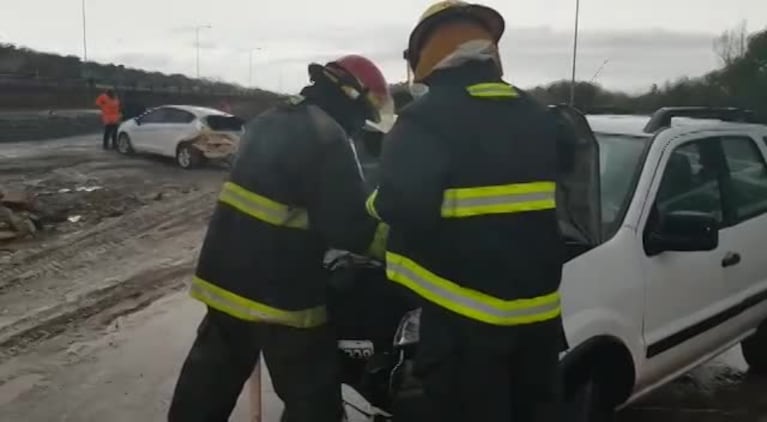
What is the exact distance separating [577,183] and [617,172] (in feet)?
3.23

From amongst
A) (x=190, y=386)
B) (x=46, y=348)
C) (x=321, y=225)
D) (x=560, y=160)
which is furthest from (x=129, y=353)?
(x=560, y=160)

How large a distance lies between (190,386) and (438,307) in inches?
48.5

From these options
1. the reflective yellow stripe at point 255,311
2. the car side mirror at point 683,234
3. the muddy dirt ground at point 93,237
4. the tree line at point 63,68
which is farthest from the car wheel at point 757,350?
the tree line at point 63,68

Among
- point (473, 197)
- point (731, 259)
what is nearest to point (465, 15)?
point (473, 197)

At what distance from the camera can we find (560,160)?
2998mm

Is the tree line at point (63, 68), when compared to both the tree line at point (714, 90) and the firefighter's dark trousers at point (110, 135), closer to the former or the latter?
the firefighter's dark trousers at point (110, 135)

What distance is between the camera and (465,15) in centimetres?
258

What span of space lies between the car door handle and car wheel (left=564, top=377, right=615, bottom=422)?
1.19 m

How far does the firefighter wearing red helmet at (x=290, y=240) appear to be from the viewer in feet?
9.57

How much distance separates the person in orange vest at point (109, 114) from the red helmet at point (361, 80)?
63.3 feet

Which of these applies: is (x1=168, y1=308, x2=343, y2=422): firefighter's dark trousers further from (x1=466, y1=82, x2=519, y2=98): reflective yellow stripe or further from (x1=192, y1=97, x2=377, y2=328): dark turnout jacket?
(x1=466, y1=82, x2=519, y2=98): reflective yellow stripe

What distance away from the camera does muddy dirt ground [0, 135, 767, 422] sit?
4.89m

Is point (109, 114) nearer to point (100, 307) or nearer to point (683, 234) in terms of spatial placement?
point (100, 307)

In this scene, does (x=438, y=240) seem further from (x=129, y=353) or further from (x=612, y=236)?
(x=129, y=353)
